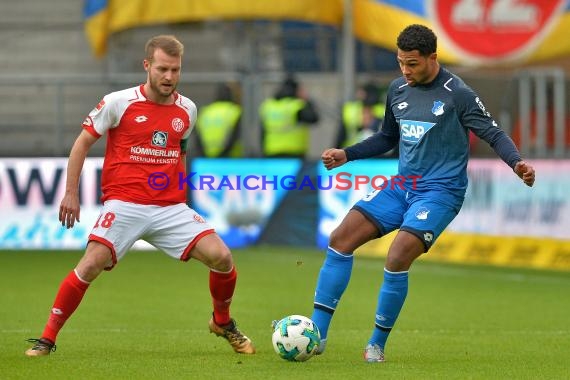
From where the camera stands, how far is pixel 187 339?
32.6 feet

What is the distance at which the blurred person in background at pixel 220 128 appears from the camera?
19.3 metres

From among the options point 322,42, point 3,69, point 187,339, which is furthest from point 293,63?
point 187,339

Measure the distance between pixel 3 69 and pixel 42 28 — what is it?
0.90 meters

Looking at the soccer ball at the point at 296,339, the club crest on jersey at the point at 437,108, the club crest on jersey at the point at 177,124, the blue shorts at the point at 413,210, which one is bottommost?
the soccer ball at the point at 296,339

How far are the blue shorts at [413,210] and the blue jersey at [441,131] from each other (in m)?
0.07

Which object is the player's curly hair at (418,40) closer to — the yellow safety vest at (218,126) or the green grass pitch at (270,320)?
the green grass pitch at (270,320)

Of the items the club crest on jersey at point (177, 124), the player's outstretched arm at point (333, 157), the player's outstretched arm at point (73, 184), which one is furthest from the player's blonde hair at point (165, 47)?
the player's outstretched arm at point (333, 157)

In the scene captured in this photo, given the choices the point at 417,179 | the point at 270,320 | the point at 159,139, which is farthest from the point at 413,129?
the point at 270,320

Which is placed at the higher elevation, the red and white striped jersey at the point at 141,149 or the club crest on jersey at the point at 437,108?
the club crest on jersey at the point at 437,108

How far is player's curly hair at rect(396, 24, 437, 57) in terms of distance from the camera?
28.1 feet

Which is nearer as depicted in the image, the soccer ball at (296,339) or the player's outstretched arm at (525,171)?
the player's outstretched arm at (525,171)

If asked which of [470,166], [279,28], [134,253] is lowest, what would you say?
[134,253]

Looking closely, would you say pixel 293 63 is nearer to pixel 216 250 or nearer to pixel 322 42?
pixel 322 42

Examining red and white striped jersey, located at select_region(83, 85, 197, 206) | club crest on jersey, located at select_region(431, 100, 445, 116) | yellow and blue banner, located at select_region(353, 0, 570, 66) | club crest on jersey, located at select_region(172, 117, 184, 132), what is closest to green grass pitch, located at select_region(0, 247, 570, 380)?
red and white striped jersey, located at select_region(83, 85, 197, 206)
